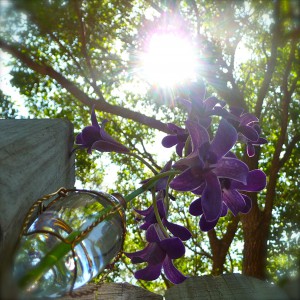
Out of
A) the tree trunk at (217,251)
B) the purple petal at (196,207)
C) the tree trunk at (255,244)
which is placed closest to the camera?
the purple petal at (196,207)

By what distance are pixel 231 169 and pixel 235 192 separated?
0.47ft

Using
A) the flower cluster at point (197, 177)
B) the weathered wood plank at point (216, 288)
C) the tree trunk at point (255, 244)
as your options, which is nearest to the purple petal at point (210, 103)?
the flower cluster at point (197, 177)

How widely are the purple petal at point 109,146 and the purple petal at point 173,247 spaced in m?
0.31

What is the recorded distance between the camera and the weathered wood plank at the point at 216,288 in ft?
3.27

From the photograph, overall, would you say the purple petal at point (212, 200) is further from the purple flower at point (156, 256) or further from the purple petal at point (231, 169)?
the purple flower at point (156, 256)

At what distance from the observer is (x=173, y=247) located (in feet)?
2.79

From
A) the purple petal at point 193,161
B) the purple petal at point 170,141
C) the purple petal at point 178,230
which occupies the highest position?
the purple petal at point 170,141

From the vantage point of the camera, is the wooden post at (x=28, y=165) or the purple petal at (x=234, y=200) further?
the purple petal at (x=234, y=200)

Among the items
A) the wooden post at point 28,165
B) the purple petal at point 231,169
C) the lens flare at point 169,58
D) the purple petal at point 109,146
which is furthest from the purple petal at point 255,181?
the lens flare at point 169,58

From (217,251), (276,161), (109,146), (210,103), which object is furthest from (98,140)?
(217,251)

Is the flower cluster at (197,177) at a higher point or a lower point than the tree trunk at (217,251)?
lower

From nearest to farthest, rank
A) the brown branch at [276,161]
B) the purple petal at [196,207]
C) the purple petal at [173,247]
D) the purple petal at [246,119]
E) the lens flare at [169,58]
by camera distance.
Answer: the purple petal at [173,247]
the purple petal at [196,207]
the purple petal at [246,119]
the lens flare at [169,58]
the brown branch at [276,161]

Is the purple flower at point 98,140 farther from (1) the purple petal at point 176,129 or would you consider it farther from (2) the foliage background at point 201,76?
(2) the foliage background at point 201,76

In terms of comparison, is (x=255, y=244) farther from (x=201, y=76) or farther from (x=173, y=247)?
(x=173, y=247)
